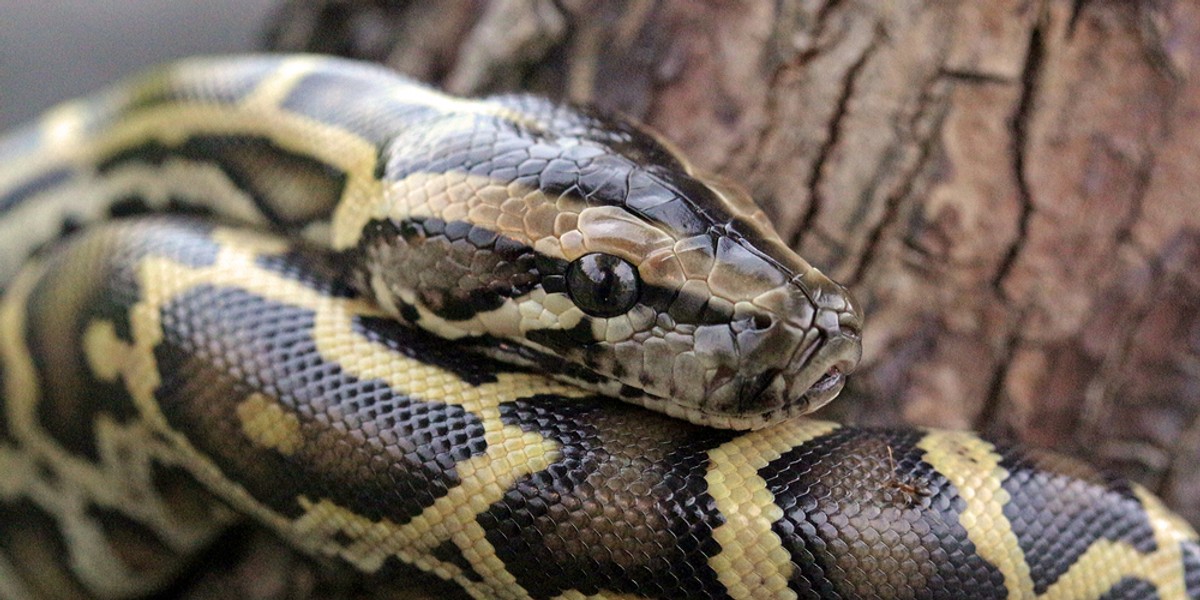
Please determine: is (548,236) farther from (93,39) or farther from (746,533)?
(93,39)

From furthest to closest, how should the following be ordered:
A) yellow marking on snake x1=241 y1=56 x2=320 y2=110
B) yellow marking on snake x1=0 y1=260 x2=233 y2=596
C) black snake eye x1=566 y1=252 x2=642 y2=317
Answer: yellow marking on snake x1=241 y1=56 x2=320 y2=110
yellow marking on snake x1=0 y1=260 x2=233 y2=596
black snake eye x1=566 y1=252 x2=642 y2=317

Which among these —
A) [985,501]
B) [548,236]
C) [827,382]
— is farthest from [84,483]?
[985,501]

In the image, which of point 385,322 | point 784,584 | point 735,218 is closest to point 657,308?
point 735,218

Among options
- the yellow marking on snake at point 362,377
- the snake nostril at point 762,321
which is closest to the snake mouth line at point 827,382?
the snake nostril at point 762,321

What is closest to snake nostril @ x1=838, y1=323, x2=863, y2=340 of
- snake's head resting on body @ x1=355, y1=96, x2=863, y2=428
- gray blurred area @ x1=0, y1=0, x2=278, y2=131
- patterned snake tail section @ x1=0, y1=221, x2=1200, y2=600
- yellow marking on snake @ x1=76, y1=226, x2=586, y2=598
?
snake's head resting on body @ x1=355, y1=96, x2=863, y2=428

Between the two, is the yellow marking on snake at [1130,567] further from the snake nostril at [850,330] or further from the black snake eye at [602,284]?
the black snake eye at [602,284]

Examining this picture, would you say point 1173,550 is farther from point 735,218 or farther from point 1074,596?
point 735,218

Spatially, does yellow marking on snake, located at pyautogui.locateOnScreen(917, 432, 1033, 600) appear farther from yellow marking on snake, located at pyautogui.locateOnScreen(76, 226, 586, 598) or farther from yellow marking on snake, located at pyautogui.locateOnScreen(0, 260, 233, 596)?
yellow marking on snake, located at pyautogui.locateOnScreen(0, 260, 233, 596)
